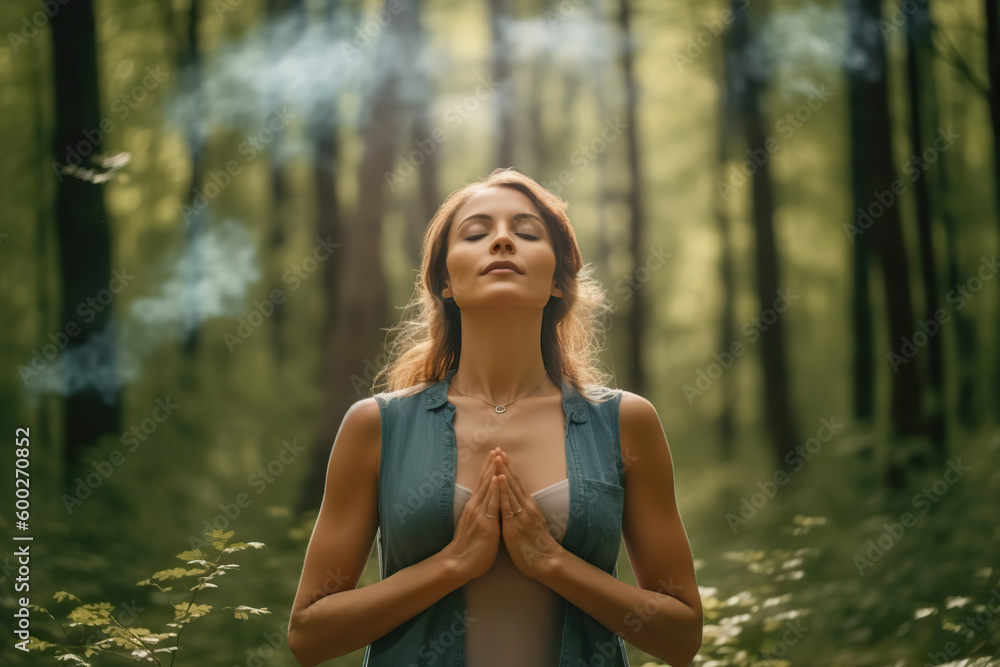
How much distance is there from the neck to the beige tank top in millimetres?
345

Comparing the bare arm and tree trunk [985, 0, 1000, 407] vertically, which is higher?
tree trunk [985, 0, 1000, 407]

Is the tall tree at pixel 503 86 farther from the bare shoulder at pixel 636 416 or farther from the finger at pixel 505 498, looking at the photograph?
the finger at pixel 505 498

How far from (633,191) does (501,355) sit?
3165 mm

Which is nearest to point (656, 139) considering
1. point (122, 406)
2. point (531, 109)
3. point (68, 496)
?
point (531, 109)

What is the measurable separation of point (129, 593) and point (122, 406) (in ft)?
3.35

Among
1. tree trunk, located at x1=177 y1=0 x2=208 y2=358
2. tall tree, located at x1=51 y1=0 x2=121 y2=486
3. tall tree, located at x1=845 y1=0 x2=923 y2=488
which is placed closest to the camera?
tall tree, located at x1=51 y1=0 x2=121 y2=486

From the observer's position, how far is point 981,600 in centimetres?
454

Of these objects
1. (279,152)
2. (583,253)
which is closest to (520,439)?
(583,253)

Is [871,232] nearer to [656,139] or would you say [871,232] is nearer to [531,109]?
[656,139]

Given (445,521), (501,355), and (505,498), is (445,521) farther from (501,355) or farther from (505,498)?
(501,355)

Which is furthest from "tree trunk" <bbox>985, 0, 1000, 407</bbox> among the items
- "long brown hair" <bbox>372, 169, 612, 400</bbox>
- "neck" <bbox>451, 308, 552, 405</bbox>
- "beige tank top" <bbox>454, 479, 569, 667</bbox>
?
"beige tank top" <bbox>454, 479, 569, 667</bbox>

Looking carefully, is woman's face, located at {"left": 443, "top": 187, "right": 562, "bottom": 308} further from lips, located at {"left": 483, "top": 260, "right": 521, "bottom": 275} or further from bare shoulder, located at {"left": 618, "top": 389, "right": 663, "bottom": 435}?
bare shoulder, located at {"left": 618, "top": 389, "right": 663, "bottom": 435}

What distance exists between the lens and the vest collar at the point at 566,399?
220 centimetres

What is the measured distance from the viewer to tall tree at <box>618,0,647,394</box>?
508cm
